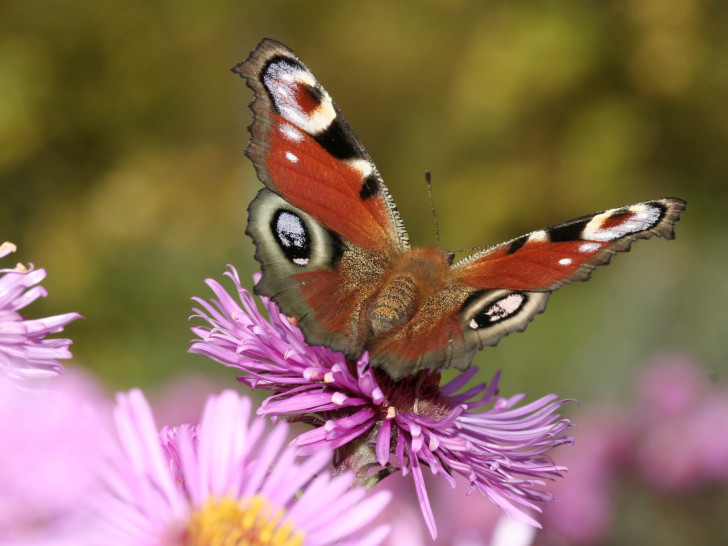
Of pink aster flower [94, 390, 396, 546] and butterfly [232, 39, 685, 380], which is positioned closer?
pink aster flower [94, 390, 396, 546]

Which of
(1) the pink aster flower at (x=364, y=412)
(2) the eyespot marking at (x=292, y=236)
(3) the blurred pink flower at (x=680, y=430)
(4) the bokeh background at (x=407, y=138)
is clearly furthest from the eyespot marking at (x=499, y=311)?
(4) the bokeh background at (x=407, y=138)

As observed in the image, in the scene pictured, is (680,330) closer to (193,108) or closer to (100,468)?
(193,108)

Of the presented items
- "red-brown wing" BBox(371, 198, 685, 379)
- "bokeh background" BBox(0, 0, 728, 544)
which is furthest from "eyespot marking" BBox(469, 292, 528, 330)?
"bokeh background" BBox(0, 0, 728, 544)

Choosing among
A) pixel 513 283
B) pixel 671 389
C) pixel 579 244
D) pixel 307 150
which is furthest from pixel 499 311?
pixel 671 389

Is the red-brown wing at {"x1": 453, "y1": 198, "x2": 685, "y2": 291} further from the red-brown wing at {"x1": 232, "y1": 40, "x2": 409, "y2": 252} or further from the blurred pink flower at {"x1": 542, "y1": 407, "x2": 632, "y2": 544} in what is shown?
the blurred pink flower at {"x1": 542, "y1": 407, "x2": 632, "y2": 544}

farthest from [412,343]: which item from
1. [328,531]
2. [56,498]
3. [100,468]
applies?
[56,498]

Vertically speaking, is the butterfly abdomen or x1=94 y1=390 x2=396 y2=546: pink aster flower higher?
the butterfly abdomen
